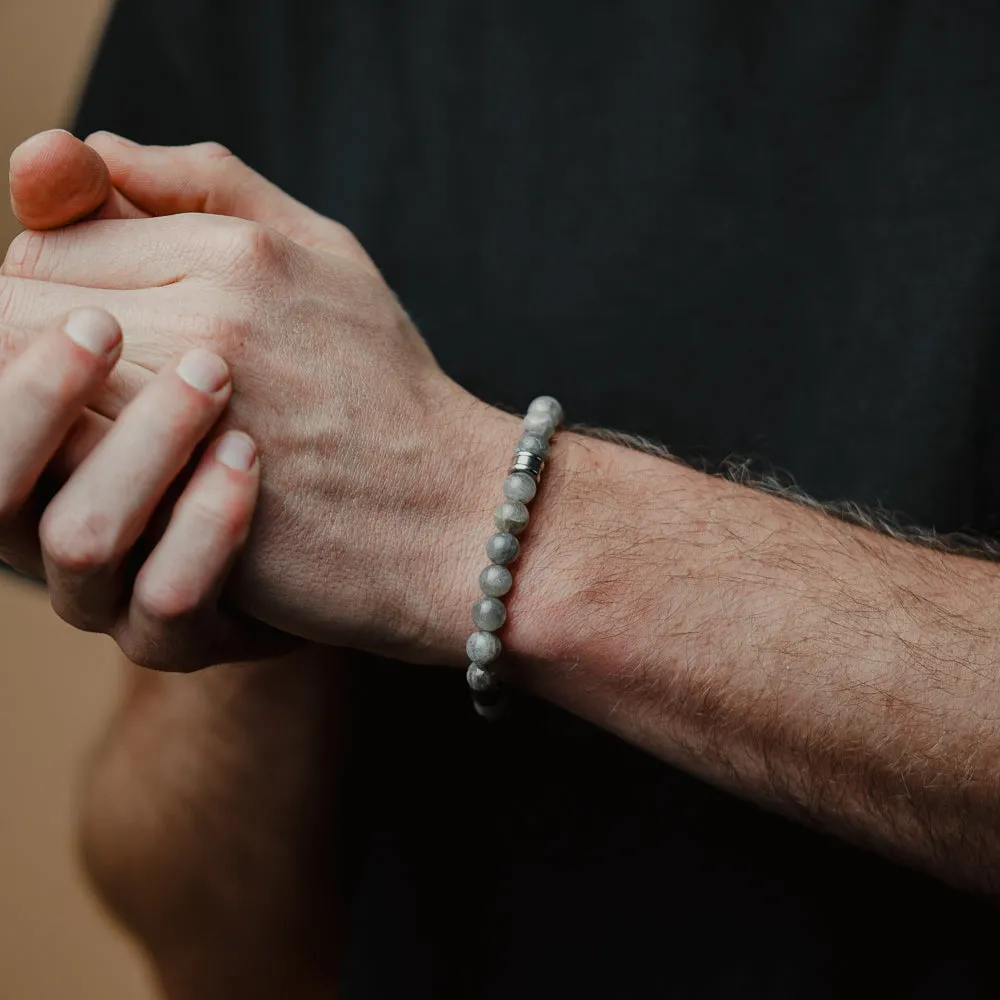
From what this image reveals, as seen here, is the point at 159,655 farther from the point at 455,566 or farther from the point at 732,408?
the point at 732,408

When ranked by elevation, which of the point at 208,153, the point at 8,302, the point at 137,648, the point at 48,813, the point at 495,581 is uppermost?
the point at 208,153

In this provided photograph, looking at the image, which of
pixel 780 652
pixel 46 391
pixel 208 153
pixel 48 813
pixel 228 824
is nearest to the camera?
pixel 46 391

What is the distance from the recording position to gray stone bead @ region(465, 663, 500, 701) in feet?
2.37

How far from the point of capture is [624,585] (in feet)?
2.38

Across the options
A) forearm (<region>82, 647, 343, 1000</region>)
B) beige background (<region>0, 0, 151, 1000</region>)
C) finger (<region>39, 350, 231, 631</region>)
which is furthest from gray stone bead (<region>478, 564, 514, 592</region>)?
beige background (<region>0, 0, 151, 1000</region>)

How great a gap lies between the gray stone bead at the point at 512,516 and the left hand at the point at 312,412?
3 cm

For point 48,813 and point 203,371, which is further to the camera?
point 48,813

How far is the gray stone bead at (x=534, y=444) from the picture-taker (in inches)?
29.5

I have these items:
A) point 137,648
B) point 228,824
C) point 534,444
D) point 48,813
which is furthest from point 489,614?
point 48,813

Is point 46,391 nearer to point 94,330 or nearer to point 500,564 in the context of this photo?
point 94,330

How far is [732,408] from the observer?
1.11 m

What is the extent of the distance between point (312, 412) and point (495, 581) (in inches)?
7.3

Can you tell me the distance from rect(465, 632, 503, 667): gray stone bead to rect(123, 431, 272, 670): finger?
185 mm

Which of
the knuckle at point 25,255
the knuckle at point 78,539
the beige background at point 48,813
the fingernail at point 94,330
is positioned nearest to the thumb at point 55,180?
the knuckle at point 25,255
